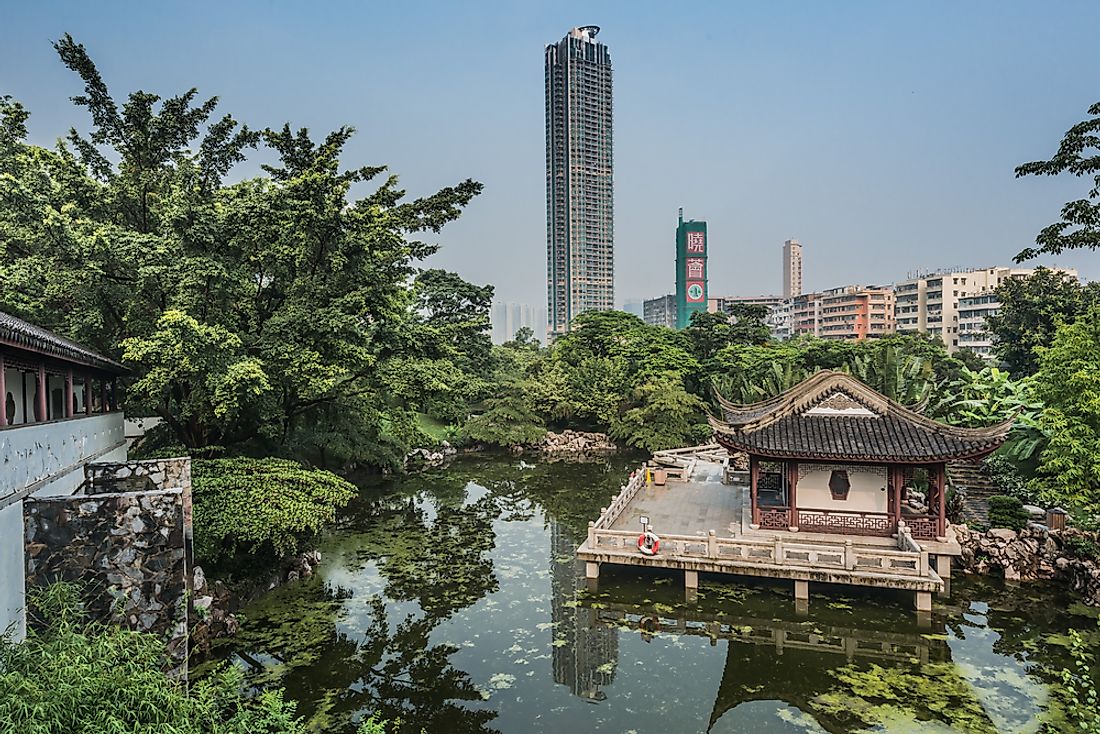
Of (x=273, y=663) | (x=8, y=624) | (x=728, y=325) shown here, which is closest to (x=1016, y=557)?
(x=273, y=663)

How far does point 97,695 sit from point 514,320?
176821mm

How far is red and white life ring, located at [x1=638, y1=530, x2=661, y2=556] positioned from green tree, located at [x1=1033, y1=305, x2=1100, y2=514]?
7.41 metres

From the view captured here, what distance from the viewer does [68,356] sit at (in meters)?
9.27

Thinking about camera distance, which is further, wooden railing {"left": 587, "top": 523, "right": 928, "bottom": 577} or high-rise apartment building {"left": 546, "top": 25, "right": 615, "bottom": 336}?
high-rise apartment building {"left": 546, "top": 25, "right": 615, "bottom": 336}

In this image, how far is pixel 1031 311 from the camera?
1241 inches

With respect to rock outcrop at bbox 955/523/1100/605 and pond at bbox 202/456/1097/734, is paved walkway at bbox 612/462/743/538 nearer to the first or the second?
pond at bbox 202/456/1097/734

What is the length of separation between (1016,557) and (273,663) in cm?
1375

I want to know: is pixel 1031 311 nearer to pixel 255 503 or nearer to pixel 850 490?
pixel 850 490

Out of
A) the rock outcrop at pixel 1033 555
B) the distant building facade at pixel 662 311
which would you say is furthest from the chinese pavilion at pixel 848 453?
the distant building facade at pixel 662 311

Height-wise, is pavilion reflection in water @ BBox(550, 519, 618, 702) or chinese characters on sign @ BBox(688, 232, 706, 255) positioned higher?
chinese characters on sign @ BBox(688, 232, 706, 255)

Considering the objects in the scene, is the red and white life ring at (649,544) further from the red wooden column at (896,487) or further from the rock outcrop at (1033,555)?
the rock outcrop at (1033,555)

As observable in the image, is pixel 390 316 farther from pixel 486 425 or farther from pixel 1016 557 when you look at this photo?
pixel 486 425

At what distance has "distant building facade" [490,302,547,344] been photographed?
171 metres

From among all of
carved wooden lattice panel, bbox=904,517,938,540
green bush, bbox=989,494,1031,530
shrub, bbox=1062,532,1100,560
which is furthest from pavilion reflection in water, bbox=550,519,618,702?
green bush, bbox=989,494,1031,530
